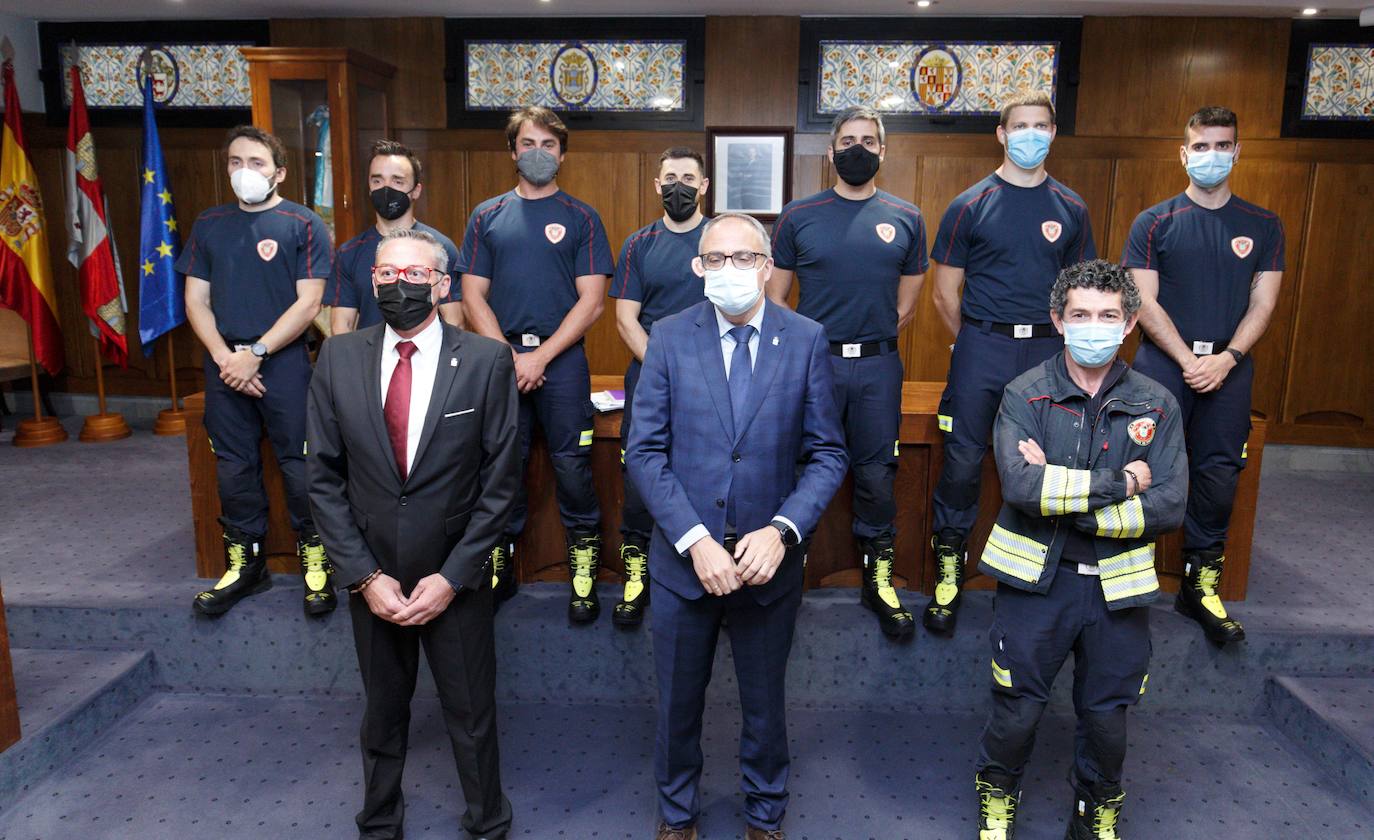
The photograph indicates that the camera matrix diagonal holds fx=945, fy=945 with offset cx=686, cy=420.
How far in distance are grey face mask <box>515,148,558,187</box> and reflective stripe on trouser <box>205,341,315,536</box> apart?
1.04m

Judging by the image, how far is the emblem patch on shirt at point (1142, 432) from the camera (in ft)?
7.60

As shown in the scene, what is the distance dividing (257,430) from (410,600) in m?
1.49

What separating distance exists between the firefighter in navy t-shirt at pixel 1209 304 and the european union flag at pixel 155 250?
5542 millimetres

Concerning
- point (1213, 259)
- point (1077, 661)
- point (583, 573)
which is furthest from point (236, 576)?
point (1213, 259)

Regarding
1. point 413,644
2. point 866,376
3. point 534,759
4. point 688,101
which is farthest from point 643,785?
point 688,101

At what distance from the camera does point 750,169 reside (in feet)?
19.2

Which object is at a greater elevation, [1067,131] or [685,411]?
[1067,131]

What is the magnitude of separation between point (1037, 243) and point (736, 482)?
5.01ft

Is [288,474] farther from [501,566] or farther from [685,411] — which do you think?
[685,411]

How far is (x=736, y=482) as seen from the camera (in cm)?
229

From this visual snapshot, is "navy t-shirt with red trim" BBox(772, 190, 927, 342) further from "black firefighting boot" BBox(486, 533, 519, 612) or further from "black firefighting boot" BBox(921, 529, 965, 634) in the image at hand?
"black firefighting boot" BBox(486, 533, 519, 612)

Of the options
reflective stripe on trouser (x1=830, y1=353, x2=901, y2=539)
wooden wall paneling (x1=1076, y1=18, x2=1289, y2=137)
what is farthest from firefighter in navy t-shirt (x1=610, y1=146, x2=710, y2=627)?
wooden wall paneling (x1=1076, y1=18, x2=1289, y2=137)

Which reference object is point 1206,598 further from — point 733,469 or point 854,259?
point 733,469

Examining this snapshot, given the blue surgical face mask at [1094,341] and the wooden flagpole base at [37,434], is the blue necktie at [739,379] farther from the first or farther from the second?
the wooden flagpole base at [37,434]
